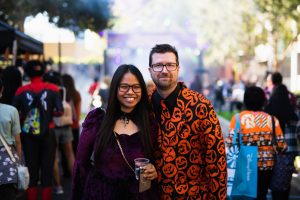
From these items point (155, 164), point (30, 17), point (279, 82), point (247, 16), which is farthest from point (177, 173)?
point (247, 16)

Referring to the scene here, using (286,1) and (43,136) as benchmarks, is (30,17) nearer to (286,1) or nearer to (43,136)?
(43,136)

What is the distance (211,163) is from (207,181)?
0.40 feet

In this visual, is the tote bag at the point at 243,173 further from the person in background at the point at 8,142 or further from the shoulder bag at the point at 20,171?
the person in background at the point at 8,142

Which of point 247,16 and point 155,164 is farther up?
point 247,16

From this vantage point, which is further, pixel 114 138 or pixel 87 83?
pixel 87 83

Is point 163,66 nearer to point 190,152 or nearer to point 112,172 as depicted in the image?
point 190,152

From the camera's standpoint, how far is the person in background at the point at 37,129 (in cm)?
700

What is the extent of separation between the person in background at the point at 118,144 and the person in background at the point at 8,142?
129 cm

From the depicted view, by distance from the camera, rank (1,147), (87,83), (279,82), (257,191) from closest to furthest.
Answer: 1. (1,147)
2. (257,191)
3. (279,82)
4. (87,83)

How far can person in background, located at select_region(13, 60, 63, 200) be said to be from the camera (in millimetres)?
6996

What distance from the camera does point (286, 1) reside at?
63.9 feet

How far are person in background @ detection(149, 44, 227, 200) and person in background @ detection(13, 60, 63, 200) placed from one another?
3349mm

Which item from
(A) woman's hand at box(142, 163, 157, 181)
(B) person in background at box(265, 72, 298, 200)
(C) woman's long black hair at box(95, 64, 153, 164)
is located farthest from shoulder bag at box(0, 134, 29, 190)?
(B) person in background at box(265, 72, 298, 200)

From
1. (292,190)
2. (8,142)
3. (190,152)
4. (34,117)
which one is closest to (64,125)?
(34,117)
